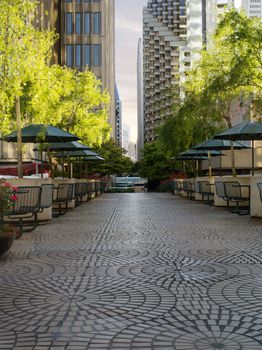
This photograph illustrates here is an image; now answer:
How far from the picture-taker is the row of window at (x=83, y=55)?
2717 inches

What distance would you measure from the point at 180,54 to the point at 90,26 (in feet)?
230

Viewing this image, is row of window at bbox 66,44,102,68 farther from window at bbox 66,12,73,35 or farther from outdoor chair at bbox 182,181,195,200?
outdoor chair at bbox 182,181,195,200

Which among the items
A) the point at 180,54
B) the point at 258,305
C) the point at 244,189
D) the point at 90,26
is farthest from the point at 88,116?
the point at 180,54

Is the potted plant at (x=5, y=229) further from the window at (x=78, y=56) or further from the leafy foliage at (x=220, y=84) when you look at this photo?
the window at (x=78, y=56)

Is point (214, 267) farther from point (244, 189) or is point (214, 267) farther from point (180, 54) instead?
point (180, 54)

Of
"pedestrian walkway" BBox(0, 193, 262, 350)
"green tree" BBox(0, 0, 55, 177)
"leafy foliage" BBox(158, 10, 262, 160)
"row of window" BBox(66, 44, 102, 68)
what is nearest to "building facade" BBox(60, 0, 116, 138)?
"row of window" BBox(66, 44, 102, 68)

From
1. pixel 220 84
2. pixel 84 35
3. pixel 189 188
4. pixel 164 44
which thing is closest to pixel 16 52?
pixel 220 84

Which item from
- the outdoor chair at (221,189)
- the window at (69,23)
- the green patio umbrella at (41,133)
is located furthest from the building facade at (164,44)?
the green patio umbrella at (41,133)

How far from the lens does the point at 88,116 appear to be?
28.1 m

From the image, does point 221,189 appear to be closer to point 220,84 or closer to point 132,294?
point 220,84

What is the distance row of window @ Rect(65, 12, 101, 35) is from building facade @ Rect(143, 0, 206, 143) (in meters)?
57.8

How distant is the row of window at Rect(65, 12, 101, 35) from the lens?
228ft

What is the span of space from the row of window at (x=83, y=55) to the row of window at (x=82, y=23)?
2.09 meters

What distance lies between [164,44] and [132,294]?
5873 inches
